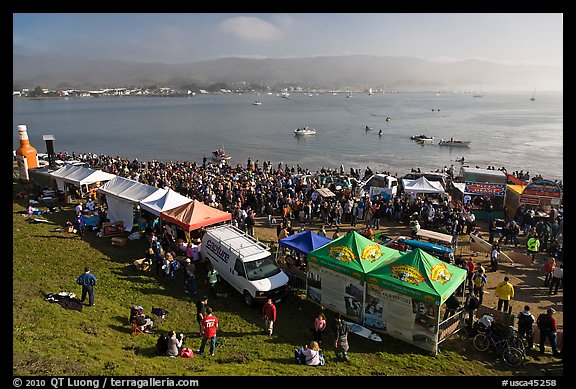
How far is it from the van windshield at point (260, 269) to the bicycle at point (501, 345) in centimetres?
668

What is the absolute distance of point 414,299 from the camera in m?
11.1

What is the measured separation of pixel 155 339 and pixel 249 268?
3.77 meters

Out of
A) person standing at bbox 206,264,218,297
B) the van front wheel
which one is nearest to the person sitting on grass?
the van front wheel

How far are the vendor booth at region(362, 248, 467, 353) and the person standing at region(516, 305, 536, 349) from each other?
5.34 ft

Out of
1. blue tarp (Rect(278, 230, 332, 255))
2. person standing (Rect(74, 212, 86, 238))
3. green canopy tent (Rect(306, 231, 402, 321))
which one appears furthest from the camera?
person standing (Rect(74, 212, 86, 238))

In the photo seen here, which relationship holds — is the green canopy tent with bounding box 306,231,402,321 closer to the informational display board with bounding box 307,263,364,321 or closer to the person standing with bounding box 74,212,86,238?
the informational display board with bounding box 307,263,364,321

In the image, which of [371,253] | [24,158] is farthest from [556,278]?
[24,158]

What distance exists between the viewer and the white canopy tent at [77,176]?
77.0 ft

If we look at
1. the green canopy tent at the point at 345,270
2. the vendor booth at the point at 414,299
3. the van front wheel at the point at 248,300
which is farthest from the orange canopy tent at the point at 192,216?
the vendor booth at the point at 414,299

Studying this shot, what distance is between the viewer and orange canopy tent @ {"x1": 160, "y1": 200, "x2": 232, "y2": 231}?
1680 cm

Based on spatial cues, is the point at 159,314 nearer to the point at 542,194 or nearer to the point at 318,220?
the point at 318,220

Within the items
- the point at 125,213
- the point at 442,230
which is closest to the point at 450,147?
the point at 442,230
